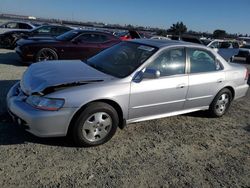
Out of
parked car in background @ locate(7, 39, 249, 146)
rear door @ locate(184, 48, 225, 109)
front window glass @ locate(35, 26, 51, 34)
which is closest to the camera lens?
parked car in background @ locate(7, 39, 249, 146)

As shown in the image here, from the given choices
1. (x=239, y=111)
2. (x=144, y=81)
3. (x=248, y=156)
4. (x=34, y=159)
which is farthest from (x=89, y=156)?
(x=239, y=111)

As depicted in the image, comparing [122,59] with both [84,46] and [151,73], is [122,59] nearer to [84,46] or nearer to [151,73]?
[151,73]

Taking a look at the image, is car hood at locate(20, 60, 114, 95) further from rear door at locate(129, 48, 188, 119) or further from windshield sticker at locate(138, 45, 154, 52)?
windshield sticker at locate(138, 45, 154, 52)

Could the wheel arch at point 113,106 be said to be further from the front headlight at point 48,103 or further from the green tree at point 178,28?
the green tree at point 178,28

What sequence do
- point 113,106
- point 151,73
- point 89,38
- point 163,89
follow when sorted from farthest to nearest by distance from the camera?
1. point 89,38
2. point 163,89
3. point 151,73
4. point 113,106

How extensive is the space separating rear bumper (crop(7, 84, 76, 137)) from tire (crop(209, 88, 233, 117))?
311cm

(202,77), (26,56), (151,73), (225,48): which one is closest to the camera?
(151,73)

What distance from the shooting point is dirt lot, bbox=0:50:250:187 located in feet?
11.1

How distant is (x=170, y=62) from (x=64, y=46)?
5.93 metres

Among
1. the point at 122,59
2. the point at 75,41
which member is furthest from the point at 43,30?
the point at 122,59

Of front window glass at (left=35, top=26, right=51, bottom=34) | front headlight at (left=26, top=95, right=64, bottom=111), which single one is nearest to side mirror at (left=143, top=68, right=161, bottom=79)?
front headlight at (left=26, top=95, right=64, bottom=111)

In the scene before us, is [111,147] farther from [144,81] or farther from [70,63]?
[70,63]

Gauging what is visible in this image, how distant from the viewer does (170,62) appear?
4.87 meters

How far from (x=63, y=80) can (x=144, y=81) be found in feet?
4.08
